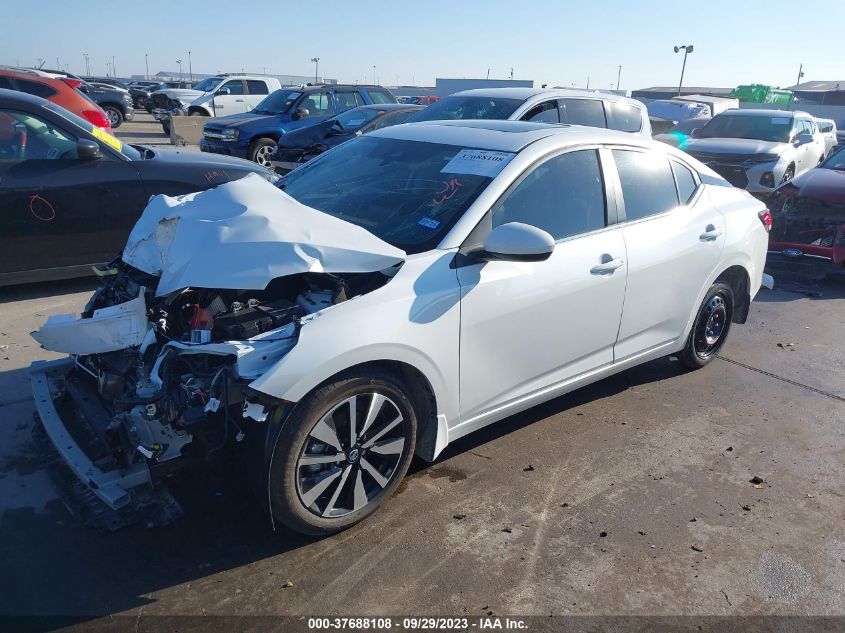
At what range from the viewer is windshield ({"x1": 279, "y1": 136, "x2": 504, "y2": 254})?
340 cm

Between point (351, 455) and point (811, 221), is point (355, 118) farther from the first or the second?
point (351, 455)

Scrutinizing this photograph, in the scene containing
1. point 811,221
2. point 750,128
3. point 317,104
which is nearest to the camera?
point 811,221

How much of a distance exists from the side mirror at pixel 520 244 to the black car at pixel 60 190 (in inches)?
165

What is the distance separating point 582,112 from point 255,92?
1833 cm

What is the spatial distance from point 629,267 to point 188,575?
2864mm

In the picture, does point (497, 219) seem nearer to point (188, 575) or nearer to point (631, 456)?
point (631, 456)

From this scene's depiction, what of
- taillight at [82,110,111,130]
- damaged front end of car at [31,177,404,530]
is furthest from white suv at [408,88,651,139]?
taillight at [82,110,111,130]

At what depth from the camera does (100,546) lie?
2959mm

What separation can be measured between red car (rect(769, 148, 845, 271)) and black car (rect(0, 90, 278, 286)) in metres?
6.83

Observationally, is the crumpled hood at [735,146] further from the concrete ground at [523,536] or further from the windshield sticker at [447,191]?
the windshield sticker at [447,191]

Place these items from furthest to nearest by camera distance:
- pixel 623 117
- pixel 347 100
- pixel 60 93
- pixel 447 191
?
pixel 347 100 → pixel 60 93 → pixel 623 117 → pixel 447 191

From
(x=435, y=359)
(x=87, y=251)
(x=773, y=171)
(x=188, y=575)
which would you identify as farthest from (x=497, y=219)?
(x=773, y=171)

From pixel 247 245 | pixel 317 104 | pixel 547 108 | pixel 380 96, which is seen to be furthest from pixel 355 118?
pixel 247 245

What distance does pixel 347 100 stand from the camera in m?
15.3
